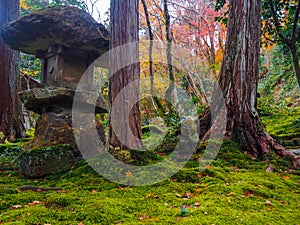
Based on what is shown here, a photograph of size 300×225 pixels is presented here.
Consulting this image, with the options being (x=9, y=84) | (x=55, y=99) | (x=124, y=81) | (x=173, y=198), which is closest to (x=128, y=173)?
(x=173, y=198)

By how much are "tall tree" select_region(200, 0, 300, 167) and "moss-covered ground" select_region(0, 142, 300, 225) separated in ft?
1.52

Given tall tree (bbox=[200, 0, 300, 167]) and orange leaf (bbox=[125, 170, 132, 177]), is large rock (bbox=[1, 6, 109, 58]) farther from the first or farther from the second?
orange leaf (bbox=[125, 170, 132, 177])

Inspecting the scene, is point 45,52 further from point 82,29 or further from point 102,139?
point 102,139

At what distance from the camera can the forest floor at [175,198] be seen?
2207 mm

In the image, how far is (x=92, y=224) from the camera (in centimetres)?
206

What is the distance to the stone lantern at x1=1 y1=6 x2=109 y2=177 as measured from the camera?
4781 mm

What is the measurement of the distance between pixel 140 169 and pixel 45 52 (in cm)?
393

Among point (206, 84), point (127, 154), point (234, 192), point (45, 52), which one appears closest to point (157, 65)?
point (206, 84)

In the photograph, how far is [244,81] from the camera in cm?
453

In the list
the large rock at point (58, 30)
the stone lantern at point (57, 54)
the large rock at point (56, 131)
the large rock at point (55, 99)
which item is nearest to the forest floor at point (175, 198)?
the large rock at point (56, 131)

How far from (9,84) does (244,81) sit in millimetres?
6534

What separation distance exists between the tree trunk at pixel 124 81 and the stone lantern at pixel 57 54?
1139 mm

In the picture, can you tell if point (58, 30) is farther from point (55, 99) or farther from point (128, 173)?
point (128, 173)

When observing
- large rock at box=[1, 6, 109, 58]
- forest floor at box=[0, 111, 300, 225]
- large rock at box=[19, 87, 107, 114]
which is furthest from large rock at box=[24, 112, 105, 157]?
large rock at box=[1, 6, 109, 58]
